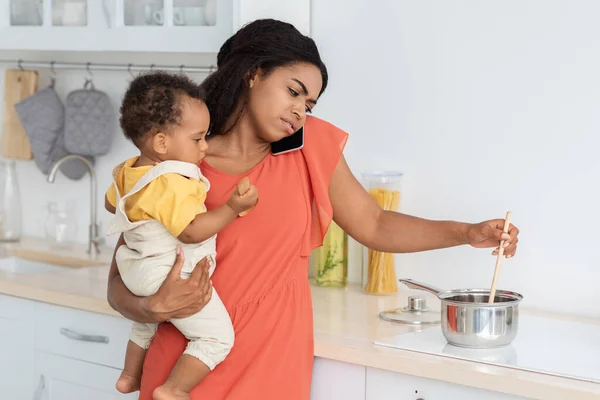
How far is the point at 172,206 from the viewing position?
161cm

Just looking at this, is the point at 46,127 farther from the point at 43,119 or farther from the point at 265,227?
the point at 265,227

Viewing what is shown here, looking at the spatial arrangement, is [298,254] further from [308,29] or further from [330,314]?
[308,29]

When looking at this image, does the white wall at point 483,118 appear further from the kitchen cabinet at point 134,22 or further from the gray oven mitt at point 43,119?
the gray oven mitt at point 43,119

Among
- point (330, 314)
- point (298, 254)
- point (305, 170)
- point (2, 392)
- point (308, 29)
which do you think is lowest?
point (2, 392)

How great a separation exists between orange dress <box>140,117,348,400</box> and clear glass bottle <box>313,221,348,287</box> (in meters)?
0.56

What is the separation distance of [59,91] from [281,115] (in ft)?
5.16

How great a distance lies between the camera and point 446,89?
2299mm

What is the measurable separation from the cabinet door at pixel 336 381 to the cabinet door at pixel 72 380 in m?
0.53

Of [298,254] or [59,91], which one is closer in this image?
[298,254]

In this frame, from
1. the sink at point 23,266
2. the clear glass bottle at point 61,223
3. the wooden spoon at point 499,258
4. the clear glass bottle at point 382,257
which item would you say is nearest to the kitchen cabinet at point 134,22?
the clear glass bottle at point 382,257

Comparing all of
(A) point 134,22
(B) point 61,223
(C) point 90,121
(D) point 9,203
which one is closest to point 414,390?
(A) point 134,22

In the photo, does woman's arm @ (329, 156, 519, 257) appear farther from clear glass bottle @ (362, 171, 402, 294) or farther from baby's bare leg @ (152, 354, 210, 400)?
baby's bare leg @ (152, 354, 210, 400)

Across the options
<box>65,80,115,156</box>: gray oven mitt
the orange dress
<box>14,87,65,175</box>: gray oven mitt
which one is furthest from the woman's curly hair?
<box>14,87,65,175</box>: gray oven mitt

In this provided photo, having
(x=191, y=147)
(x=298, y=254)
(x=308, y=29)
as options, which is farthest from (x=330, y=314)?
(x=308, y=29)
